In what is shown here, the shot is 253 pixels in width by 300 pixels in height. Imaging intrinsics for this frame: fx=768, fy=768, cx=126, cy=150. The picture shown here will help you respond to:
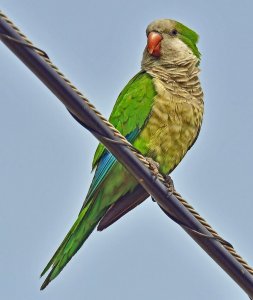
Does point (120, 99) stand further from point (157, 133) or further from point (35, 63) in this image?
point (35, 63)

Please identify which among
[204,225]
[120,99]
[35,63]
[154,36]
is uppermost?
[154,36]

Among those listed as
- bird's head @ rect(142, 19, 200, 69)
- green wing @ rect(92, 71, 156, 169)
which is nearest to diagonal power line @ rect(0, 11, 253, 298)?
green wing @ rect(92, 71, 156, 169)

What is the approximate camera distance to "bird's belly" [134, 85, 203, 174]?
618 cm

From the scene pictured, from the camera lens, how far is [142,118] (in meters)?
6.19

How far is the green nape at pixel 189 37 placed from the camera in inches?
282

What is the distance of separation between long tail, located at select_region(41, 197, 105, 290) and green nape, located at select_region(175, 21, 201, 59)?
186 centimetres

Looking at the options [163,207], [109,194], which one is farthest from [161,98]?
[163,207]

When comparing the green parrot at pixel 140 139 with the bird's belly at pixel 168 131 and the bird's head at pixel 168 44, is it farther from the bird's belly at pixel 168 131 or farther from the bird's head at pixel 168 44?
the bird's head at pixel 168 44

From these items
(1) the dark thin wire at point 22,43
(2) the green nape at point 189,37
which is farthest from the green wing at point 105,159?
(1) the dark thin wire at point 22,43

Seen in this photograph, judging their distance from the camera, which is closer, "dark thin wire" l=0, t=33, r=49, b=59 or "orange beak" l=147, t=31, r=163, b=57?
"dark thin wire" l=0, t=33, r=49, b=59

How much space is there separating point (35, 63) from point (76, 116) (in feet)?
1.21

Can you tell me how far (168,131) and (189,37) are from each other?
141 centimetres

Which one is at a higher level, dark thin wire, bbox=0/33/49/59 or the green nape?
the green nape

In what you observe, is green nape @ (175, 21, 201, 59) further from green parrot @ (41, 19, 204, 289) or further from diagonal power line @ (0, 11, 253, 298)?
diagonal power line @ (0, 11, 253, 298)
